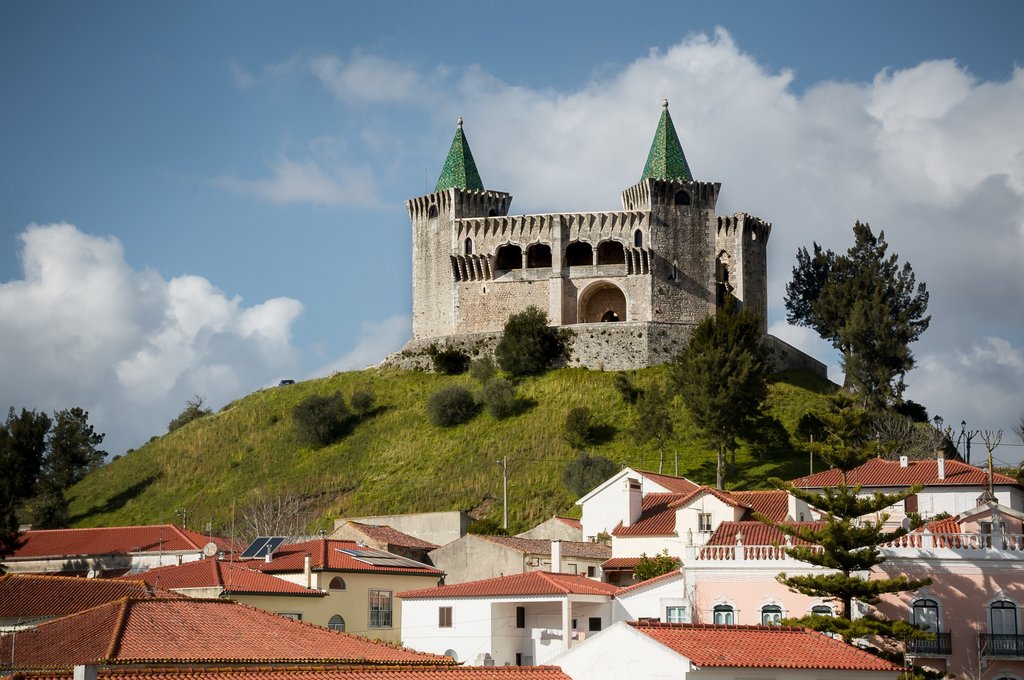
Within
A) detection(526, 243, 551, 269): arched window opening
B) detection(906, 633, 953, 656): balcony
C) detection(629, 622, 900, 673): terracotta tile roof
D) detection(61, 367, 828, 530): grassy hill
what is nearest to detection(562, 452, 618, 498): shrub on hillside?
detection(61, 367, 828, 530): grassy hill

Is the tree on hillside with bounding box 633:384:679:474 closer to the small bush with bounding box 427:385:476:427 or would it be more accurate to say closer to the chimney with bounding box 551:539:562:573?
the small bush with bounding box 427:385:476:427

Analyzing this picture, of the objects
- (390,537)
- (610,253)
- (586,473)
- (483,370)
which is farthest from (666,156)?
(390,537)

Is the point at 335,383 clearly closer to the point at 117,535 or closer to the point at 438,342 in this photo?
the point at 438,342

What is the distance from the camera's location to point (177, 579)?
48.9m

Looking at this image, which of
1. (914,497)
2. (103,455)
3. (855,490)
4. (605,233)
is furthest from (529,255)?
(855,490)

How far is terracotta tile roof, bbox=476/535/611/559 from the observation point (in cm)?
5606

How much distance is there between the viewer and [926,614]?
138 feet

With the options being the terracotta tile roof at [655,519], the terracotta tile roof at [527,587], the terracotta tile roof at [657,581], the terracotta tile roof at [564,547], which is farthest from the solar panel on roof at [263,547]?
the terracotta tile roof at [657,581]

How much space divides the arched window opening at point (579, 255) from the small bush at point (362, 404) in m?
16.0

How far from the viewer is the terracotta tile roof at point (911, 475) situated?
54.0 m

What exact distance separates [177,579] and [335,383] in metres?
50.3

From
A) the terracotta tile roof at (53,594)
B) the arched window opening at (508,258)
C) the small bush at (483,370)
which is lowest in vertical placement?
the terracotta tile roof at (53,594)

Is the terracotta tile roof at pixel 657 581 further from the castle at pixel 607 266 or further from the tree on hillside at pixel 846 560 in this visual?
the castle at pixel 607 266

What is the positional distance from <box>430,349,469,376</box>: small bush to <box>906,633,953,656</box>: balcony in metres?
56.9
